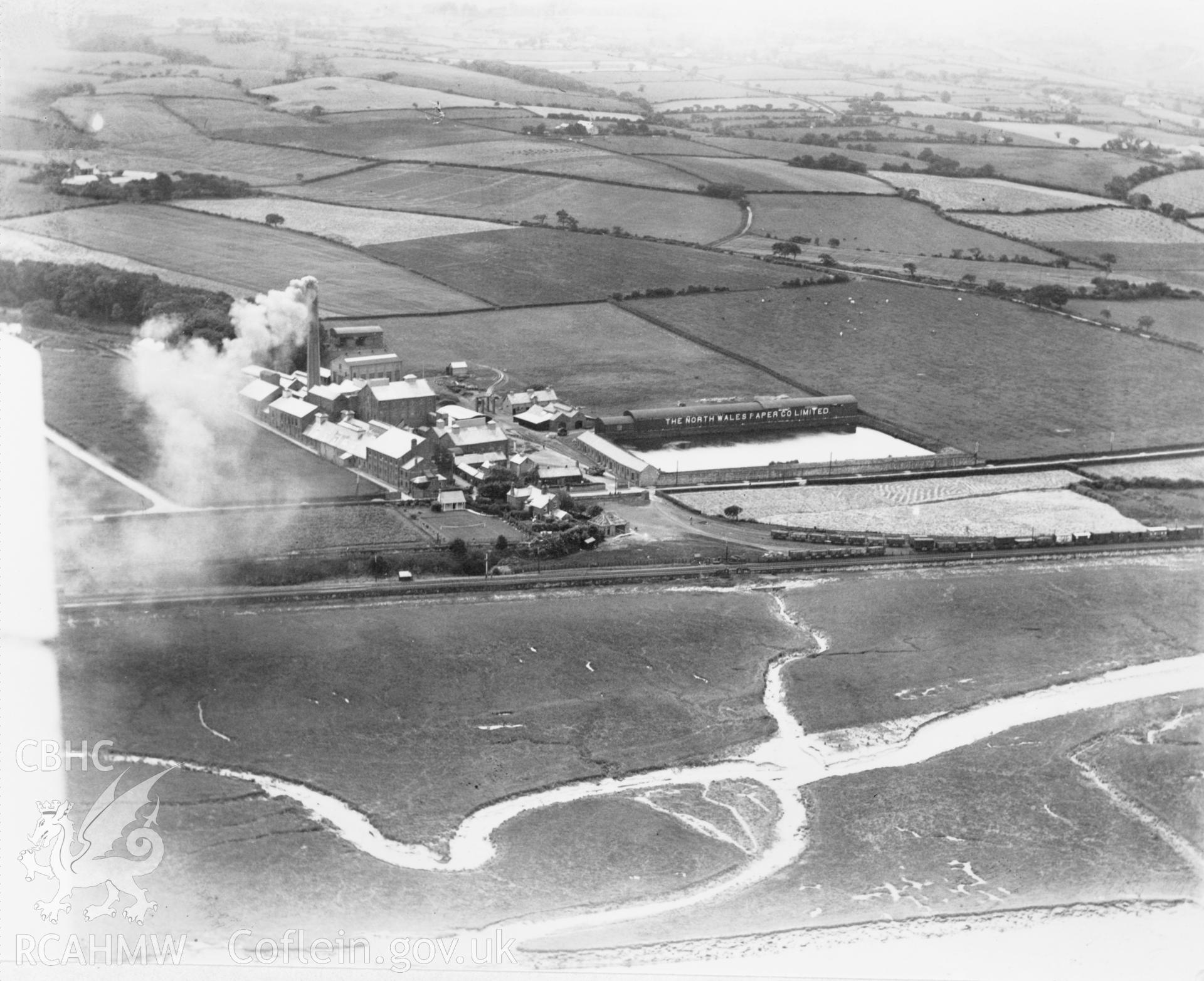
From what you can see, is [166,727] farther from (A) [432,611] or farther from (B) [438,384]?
(B) [438,384]

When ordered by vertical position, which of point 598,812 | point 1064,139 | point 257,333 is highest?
point 1064,139

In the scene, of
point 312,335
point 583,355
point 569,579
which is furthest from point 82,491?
point 583,355

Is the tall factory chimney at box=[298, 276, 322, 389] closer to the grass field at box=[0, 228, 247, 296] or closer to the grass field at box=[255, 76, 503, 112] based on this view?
the grass field at box=[0, 228, 247, 296]

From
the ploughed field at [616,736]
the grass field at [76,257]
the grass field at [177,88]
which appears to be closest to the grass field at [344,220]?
the grass field at [177,88]

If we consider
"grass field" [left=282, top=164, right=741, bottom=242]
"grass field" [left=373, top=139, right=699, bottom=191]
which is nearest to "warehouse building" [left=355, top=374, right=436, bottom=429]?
"grass field" [left=282, top=164, right=741, bottom=242]

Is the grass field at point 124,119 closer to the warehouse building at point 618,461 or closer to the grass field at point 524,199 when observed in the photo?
the grass field at point 524,199

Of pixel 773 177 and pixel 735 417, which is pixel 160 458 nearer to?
pixel 735 417

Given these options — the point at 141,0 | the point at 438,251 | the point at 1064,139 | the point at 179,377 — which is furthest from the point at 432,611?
the point at 1064,139
